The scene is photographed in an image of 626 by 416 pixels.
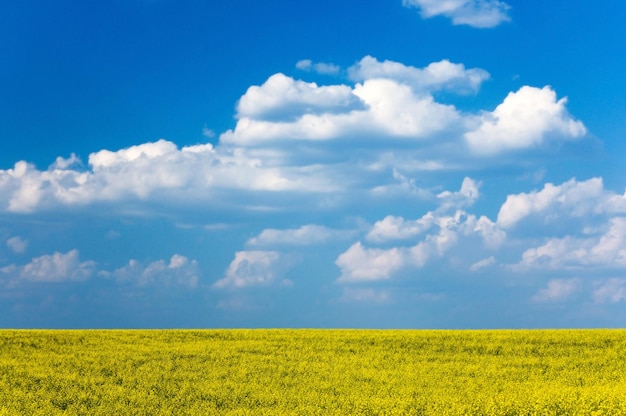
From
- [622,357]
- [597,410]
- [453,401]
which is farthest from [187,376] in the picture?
[622,357]

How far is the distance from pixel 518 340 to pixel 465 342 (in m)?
2.81

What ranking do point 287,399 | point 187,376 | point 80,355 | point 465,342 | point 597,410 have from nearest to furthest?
point 597,410 < point 287,399 < point 187,376 < point 80,355 < point 465,342

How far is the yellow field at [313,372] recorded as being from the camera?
1920cm

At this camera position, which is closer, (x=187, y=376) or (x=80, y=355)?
(x=187, y=376)

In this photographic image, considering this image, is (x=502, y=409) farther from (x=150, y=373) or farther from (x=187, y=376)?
(x=150, y=373)

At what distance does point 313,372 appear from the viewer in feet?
81.7

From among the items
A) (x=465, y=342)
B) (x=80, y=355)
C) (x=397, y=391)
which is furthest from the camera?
(x=465, y=342)

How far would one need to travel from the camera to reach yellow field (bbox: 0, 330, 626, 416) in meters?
19.2

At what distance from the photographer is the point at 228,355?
93.0 ft

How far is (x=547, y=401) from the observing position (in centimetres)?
1917

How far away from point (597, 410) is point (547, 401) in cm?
137

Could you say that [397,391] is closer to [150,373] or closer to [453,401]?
[453,401]

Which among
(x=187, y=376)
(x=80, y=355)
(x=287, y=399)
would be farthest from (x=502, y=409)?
(x=80, y=355)

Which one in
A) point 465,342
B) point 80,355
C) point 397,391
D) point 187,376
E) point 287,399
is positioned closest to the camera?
point 287,399
